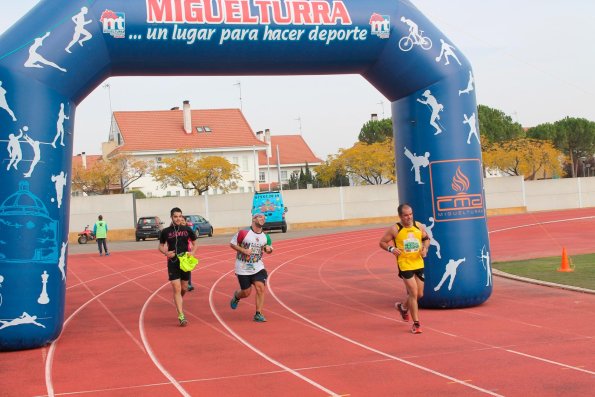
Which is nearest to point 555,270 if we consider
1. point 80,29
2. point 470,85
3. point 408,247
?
point 470,85

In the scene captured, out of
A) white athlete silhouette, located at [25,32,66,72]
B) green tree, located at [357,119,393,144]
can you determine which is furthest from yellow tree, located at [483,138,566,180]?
white athlete silhouette, located at [25,32,66,72]

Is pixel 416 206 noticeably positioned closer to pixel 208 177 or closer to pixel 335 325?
pixel 335 325

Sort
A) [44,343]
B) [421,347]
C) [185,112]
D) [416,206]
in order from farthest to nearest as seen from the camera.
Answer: [185,112]
[416,206]
[44,343]
[421,347]

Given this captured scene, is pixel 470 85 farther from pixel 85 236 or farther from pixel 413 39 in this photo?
pixel 85 236

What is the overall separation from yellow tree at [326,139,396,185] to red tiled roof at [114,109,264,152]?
26.2ft

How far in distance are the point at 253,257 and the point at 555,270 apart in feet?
27.8

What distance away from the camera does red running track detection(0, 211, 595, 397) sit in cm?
820

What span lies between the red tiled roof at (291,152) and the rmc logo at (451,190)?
75.0m

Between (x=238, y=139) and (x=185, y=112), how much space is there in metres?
5.15

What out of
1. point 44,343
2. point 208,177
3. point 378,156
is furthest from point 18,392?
point 378,156

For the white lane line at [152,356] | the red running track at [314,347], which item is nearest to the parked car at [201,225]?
the red running track at [314,347]

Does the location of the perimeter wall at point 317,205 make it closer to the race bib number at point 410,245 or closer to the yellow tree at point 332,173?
the yellow tree at point 332,173

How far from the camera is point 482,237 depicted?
13.5 meters

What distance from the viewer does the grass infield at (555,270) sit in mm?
15945
